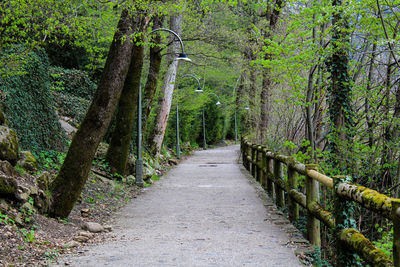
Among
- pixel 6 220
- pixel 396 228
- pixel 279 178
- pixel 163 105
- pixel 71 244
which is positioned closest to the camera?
pixel 396 228

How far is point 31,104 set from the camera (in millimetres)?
9938

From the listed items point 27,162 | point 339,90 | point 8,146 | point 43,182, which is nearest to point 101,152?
point 27,162

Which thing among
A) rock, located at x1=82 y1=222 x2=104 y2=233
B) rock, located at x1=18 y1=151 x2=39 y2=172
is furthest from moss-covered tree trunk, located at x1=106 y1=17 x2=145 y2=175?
rock, located at x1=82 y1=222 x2=104 y2=233

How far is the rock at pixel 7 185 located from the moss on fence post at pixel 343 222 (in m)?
4.52

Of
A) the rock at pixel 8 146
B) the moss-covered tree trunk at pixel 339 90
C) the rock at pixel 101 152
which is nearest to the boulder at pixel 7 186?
the rock at pixel 8 146

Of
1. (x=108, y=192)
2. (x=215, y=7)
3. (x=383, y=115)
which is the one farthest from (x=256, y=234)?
(x=215, y=7)

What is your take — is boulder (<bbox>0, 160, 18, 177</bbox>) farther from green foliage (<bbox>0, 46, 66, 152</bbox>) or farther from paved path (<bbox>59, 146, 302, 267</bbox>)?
green foliage (<bbox>0, 46, 66, 152</bbox>)

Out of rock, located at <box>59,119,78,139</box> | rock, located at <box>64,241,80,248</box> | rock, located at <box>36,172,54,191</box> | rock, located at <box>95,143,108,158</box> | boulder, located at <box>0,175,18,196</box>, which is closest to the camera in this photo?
rock, located at <box>64,241,80,248</box>

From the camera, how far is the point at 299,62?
1046 centimetres

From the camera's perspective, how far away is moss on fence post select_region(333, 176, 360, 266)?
4.27m

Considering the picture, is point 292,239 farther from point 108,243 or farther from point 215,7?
point 215,7

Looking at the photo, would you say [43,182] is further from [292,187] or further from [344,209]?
[344,209]

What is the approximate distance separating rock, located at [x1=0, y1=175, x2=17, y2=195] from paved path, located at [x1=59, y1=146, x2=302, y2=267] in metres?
1.46

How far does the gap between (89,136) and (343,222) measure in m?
4.89
